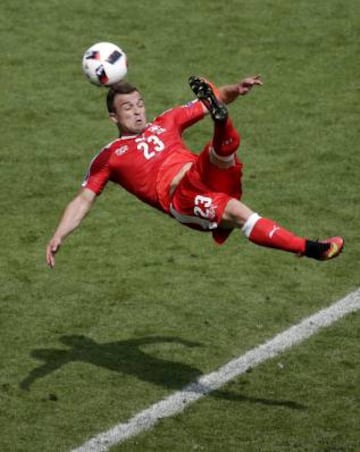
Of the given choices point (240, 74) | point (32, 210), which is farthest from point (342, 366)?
point (240, 74)

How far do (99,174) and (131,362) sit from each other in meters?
1.90

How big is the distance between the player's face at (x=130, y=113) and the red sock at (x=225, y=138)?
51.9 inches

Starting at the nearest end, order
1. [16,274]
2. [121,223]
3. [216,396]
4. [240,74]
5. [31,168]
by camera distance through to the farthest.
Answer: [216,396]
[16,274]
[121,223]
[31,168]
[240,74]

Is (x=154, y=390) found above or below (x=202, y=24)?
below

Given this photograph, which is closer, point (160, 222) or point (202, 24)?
point (160, 222)

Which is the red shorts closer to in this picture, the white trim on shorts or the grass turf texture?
the white trim on shorts

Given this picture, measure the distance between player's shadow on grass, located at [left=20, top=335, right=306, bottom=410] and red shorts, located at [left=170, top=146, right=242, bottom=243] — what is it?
1.50 m

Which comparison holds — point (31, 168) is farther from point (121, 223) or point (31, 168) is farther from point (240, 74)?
point (240, 74)

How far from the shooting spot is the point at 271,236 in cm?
1363

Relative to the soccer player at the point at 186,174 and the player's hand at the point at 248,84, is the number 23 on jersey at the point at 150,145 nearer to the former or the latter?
the soccer player at the point at 186,174

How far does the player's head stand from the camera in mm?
14734

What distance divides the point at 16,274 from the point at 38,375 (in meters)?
2.69

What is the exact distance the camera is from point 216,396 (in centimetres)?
1409

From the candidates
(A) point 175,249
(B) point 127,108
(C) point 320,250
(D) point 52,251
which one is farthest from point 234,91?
(A) point 175,249
